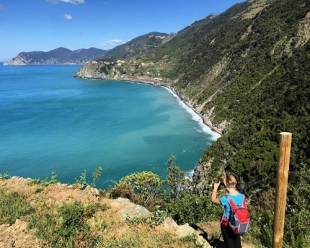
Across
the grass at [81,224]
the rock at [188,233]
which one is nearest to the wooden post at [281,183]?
the rock at [188,233]

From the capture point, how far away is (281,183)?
5.59 meters

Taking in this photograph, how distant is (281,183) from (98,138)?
62.1 metres

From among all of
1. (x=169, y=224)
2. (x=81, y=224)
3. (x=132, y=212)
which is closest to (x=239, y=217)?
(x=169, y=224)

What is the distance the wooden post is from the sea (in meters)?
22.8

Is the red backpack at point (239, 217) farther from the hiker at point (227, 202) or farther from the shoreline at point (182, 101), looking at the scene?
the shoreline at point (182, 101)

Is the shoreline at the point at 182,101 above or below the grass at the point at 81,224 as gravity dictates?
below

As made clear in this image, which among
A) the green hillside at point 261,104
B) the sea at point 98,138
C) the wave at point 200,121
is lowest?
the sea at point 98,138

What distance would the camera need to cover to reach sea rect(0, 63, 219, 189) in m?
49.0

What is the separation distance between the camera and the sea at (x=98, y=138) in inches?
1928

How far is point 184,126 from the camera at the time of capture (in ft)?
236

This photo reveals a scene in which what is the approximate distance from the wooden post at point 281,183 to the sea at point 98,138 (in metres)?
22.8

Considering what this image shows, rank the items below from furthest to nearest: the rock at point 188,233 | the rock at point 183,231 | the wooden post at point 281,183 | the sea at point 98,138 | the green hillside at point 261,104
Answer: the sea at point 98,138 < the green hillside at point 261,104 < the rock at point 183,231 < the rock at point 188,233 < the wooden post at point 281,183

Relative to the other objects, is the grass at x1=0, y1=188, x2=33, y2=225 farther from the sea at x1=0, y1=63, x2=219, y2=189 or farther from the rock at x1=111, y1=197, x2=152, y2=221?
the sea at x1=0, y1=63, x2=219, y2=189

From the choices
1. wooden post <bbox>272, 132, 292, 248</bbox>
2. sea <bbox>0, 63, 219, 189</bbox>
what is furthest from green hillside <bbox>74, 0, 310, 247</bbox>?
sea <bbox>0, 63, 219, 189</bbox>
